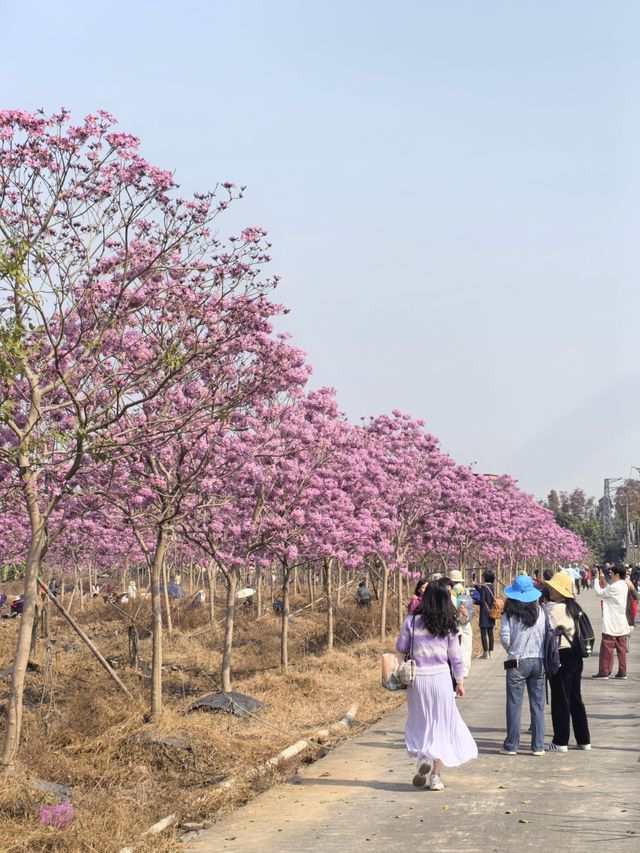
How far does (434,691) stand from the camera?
10.4m

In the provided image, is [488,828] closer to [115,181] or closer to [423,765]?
[423,765]

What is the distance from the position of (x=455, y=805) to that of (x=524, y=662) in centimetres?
A: 274

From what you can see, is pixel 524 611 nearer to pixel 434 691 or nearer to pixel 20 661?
pixel 434 691

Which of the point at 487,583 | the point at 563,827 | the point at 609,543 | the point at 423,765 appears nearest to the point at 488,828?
the point at 563,827

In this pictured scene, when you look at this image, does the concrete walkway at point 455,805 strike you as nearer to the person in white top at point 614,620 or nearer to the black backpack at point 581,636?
the black backpack at point 581,636

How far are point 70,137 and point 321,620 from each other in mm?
26191

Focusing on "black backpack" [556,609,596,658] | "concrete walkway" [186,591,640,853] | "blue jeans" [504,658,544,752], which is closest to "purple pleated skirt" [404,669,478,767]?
"concrete walkway" [186,591,640,853]

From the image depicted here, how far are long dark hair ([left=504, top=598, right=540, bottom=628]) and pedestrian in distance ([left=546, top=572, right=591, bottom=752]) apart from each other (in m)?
0.33

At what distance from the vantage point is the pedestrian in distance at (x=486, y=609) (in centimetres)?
2311

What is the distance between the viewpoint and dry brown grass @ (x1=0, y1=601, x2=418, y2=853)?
895 cm

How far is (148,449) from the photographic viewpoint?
14961mm

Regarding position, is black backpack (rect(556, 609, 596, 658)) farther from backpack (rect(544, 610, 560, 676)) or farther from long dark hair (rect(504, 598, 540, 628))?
long dark hair (rect(504, 598, 540, 628))

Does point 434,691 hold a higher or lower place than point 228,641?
lower

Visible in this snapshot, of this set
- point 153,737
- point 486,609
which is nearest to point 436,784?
point 153,737
